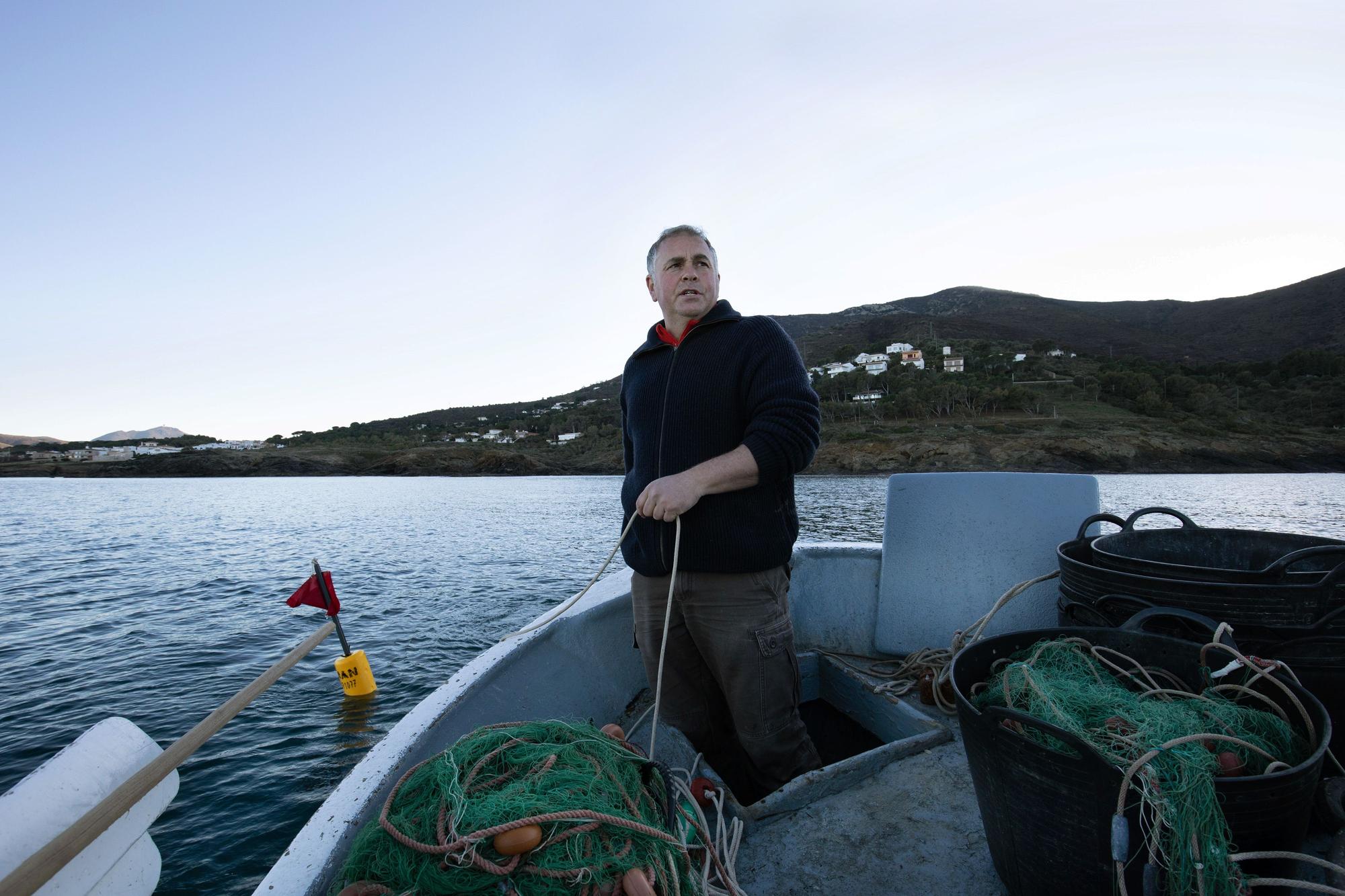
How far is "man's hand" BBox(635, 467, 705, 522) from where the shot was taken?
1.88 meters

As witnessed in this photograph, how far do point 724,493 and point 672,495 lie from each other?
0.23m

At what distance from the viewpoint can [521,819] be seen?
1107 millimetres

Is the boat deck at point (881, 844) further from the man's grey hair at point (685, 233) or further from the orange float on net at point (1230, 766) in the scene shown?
the man's grey hair at point (685, 233)

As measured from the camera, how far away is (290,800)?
5.09m

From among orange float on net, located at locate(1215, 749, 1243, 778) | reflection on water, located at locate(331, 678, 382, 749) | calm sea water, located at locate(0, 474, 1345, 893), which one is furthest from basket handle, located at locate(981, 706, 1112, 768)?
reflection on water, located at locate(331, 678, 382, 749)

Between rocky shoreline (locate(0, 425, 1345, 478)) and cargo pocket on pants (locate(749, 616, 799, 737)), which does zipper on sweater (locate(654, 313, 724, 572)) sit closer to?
cargo pocket on pants (locate(749, 616, 799, 737))

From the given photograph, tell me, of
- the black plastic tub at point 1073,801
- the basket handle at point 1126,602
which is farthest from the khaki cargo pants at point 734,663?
the basket handle at point 1126,602

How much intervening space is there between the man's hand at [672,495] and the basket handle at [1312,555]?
158 cm

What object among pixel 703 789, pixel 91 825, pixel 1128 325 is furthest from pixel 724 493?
pixel 1128 325

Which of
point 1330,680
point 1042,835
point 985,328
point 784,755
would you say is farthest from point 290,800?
point 985,328

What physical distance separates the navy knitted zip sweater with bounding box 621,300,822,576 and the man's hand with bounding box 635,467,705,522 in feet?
0.61

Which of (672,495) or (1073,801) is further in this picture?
(672,495)

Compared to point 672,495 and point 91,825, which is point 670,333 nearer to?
point 672,495

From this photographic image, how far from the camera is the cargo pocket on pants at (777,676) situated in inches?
82.7
